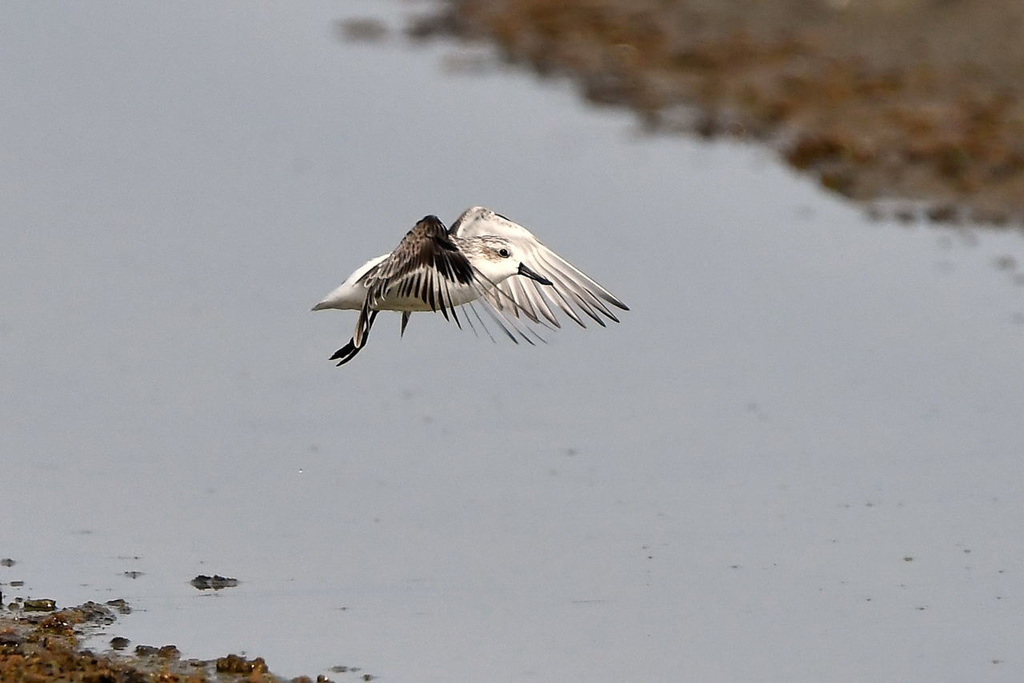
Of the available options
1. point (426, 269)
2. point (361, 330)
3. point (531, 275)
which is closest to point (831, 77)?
point (531, 275)

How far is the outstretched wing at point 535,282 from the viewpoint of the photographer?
384 inches

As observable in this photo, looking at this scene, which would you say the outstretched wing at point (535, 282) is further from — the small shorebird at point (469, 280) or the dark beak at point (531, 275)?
the dark beak at point (531, 275)

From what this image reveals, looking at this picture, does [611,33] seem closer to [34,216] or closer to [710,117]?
[710,117]

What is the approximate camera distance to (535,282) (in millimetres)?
9844

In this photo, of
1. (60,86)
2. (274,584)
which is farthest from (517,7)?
(274,584)

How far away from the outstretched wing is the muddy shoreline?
549cm

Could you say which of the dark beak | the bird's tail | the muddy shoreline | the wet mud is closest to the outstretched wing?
the dark beak

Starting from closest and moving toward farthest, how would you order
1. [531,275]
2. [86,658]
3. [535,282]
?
[86,658], [531,275], [535,282]

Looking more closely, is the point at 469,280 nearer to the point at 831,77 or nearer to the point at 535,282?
the point at 535,282

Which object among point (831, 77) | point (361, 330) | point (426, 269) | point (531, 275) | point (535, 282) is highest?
point (831, 77)

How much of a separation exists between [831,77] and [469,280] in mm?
10595

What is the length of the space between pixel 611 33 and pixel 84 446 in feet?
39.4

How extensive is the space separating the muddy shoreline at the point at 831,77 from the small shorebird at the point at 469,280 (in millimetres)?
5566

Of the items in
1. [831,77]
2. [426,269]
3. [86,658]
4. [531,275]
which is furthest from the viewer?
[831,77]
